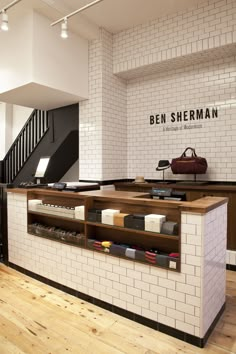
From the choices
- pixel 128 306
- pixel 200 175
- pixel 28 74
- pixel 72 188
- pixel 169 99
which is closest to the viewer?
pixel 128 306

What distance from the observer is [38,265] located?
3383 millimetres

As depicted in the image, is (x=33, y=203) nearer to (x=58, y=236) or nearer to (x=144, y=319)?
(x=58, y=236)

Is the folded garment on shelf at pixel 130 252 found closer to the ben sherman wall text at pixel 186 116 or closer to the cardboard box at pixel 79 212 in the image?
the cardboard box at pixel 79 212

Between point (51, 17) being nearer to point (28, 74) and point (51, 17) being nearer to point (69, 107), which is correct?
point (28, 74)

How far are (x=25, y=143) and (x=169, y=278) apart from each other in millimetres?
5301

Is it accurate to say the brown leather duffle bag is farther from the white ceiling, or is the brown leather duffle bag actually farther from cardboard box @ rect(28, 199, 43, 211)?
the white ceiling

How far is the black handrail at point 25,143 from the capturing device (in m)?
5.93

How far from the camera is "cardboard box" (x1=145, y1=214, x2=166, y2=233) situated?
229 cm

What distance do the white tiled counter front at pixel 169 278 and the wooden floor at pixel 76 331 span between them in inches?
5.1

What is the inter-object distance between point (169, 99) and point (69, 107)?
196cm

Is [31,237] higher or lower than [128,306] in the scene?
higher

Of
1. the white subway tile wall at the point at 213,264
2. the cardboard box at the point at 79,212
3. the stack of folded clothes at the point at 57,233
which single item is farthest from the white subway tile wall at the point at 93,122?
the white subway tile wall at the point at 213,264

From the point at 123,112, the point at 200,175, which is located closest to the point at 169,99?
the point at 123,112

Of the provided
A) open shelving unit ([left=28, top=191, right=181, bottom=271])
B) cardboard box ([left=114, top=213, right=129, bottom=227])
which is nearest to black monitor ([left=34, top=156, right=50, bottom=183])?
open shelving unit ([left=28, top=191, right=181, bottom=271])
